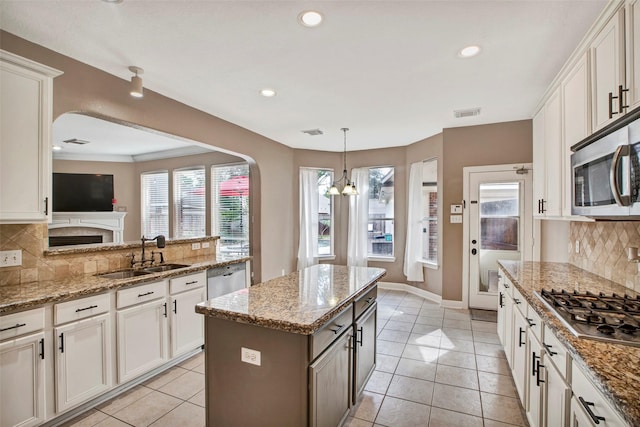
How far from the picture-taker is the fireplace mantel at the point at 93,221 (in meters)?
6.06

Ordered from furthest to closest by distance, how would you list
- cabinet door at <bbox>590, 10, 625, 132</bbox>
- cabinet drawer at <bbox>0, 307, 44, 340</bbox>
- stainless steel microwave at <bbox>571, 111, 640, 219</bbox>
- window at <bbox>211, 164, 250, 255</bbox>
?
window at <bbox>211, 164, 250, 255</bbox>
cabinet drawer at <bbox>0, 307, 44, 340</bbox>
cabinet door at <bbox>590, 10, 625, 132</bbox>
stainless steel microwave at <bbox>571, 111, 640, 219</bbox>

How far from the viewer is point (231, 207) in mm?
6090

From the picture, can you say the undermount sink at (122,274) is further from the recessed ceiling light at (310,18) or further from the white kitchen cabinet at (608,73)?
the white kitchen cabinet at (608,73)

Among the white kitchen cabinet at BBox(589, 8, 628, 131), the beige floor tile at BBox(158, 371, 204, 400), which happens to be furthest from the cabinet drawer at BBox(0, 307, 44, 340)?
the white kitchen cabinet at BBox(589, 8, 628, 131)

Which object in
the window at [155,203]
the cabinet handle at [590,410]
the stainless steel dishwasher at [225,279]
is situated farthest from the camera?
the window at [155,203]

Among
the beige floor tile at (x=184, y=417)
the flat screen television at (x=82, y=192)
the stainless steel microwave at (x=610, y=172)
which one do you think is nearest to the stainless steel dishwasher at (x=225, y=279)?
the beige floor tile at (x=184, y=417)

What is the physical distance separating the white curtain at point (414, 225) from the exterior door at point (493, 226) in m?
0.98

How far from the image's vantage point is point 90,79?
104 inches

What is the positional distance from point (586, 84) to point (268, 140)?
4.16 metres

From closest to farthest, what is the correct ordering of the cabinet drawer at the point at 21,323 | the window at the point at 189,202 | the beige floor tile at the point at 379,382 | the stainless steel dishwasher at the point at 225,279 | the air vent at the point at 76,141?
the cabinet drawer at the point at 21,323
the beige floor tile at the point at 379,382
the stainless steel dishwasher at the point at 225,279
the air vent at the point at 76,141
the window at the point at 189,202

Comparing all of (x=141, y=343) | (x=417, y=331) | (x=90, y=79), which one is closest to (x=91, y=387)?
(x=141, y=343)

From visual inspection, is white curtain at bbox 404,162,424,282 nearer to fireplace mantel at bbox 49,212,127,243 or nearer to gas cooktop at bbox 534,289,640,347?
gas cooktop at bbox 534,289,640,347

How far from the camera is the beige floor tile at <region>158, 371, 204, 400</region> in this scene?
8.26 ft

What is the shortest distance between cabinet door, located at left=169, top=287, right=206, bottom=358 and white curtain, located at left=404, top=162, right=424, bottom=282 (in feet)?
11.9
